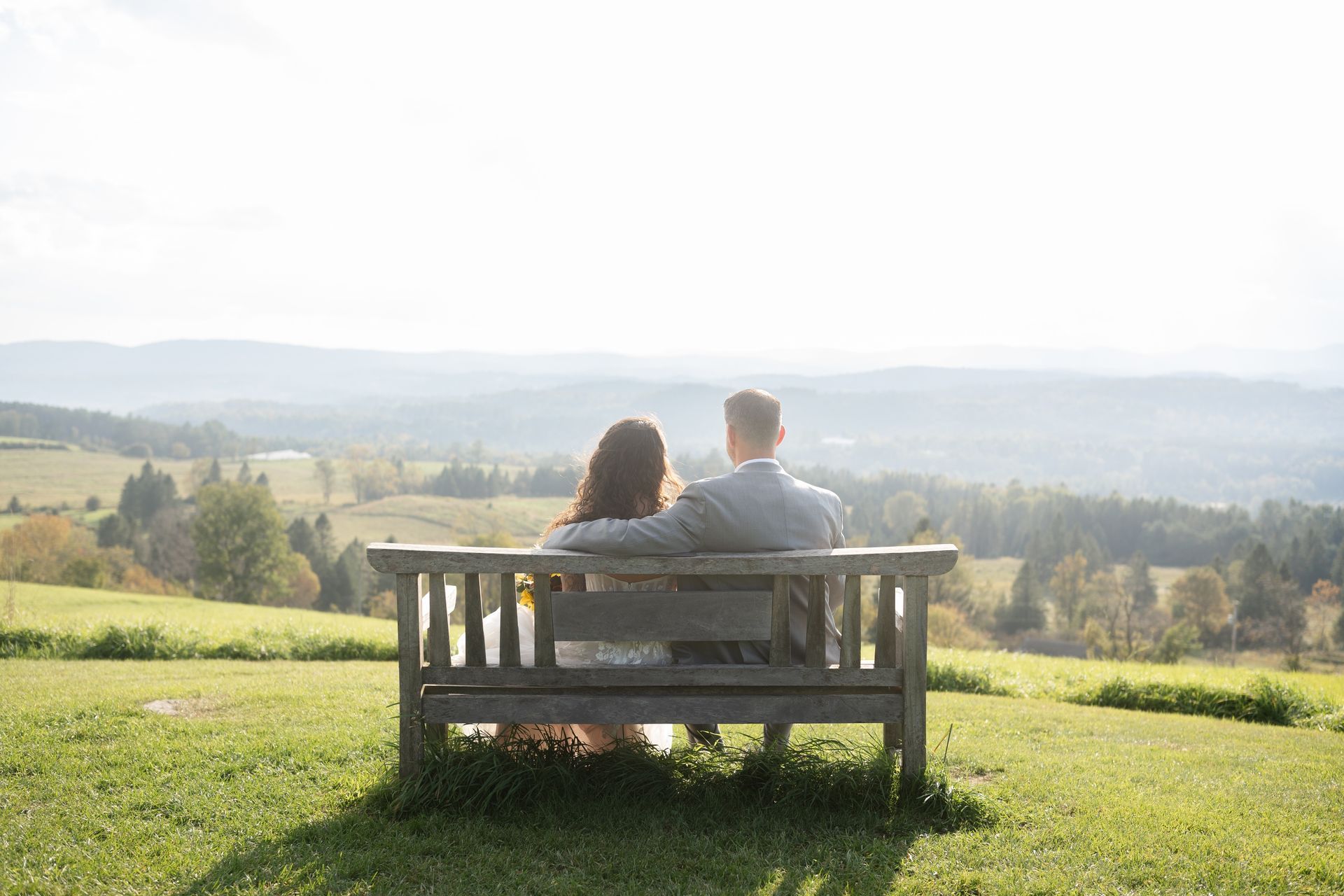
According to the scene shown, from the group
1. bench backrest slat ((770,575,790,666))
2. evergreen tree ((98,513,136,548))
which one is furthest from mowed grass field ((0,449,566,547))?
bench backrest slat ((770,575,790,666))

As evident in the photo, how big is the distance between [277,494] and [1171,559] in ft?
377

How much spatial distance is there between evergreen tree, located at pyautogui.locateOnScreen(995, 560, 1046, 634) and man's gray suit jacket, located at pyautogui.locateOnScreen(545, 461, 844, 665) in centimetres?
8319

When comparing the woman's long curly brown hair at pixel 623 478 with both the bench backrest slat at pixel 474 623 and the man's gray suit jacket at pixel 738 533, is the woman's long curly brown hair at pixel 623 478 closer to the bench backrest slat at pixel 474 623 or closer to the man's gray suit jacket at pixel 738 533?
the man's gray suit jacket at pixel 738 533

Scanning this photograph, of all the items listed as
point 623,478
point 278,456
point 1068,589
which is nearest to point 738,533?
point 623,478

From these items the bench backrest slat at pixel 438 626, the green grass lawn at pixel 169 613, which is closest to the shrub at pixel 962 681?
the bench backrest slat at pixel 438 626

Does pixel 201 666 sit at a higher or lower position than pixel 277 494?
higher

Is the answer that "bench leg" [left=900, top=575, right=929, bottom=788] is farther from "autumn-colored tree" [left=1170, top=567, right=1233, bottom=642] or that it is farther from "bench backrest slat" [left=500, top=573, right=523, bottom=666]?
"autumn-colored tree" [left=1170, top=567, right=1233, bottom=642]

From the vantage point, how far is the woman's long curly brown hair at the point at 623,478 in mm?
4684

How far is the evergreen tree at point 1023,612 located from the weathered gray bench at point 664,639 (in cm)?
8323

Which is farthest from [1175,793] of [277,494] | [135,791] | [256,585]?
[277,494]

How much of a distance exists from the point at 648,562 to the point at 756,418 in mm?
975

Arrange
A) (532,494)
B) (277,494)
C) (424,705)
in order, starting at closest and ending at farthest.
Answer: (424,705) < (277,494) < (532,494)

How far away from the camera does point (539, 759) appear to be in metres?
4.44

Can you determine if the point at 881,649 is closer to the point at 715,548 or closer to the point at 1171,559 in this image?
the point at 715,548
